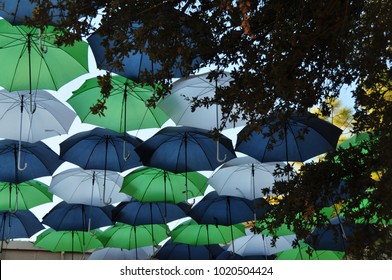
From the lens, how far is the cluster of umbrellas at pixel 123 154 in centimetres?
944

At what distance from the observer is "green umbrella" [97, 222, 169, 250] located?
753 inches

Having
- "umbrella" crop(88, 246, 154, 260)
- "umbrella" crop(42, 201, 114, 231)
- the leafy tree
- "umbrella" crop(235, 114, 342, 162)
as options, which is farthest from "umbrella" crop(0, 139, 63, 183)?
the leafy tree

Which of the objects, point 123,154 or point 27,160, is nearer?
point 123,154

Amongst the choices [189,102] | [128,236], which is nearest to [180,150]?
[189,102]

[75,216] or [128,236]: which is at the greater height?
[128,236]

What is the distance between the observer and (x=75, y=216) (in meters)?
17.1

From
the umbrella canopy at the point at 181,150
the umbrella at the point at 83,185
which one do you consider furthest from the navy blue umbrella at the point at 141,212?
the umbrella canopy at the point at 181,150

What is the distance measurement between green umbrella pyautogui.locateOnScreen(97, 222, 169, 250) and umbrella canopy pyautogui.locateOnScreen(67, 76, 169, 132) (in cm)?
822

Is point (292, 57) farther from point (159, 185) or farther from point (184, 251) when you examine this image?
point (184, 251)

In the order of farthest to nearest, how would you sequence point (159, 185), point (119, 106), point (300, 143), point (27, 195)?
point (27, 195)
point (159, 185)
point (119, 106)
point (300, 143)

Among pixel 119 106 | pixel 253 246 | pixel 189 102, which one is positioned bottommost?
pixel 189 102

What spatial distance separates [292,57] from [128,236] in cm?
1586

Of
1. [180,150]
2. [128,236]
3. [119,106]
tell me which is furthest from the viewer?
[128,236]
